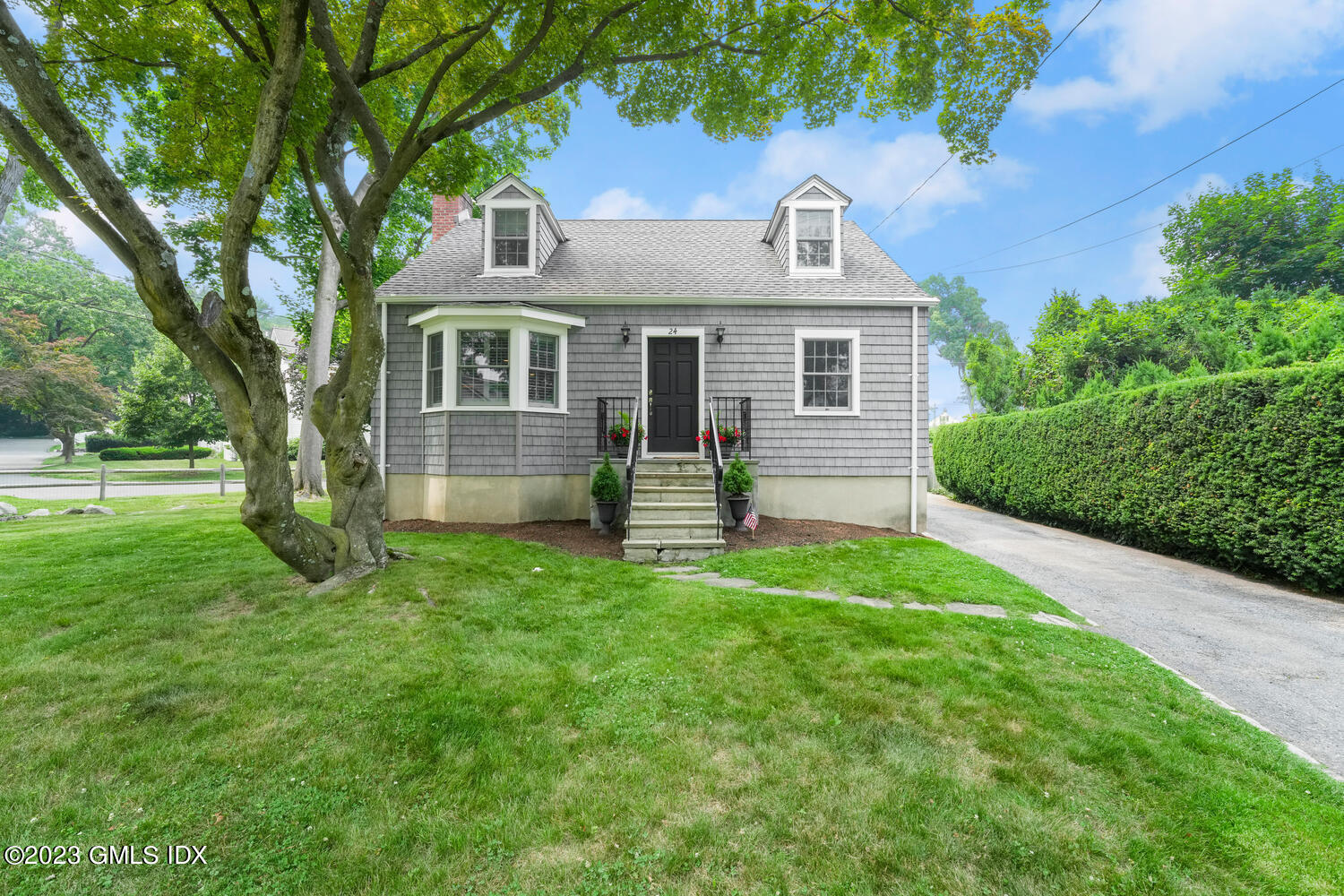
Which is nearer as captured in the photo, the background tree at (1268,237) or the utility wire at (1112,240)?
the background tree at (1268,237)

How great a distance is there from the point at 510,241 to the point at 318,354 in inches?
241

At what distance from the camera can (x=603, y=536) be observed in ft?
26.0

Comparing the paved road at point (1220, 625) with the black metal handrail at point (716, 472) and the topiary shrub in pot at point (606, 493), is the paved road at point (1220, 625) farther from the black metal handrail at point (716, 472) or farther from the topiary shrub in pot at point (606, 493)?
the topiary shrub in pot at point (606, 493)

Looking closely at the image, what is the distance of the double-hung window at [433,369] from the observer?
8773 mm

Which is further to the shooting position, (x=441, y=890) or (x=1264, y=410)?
(x=1264, y=410)

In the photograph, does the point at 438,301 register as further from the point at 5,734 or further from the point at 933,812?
the point at 933,812

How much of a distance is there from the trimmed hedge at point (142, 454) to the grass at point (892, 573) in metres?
32.7

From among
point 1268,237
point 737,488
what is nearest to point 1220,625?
point 737,488

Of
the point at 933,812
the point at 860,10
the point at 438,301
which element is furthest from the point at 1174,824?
the point at 438,301

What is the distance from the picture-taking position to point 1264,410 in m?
6.05

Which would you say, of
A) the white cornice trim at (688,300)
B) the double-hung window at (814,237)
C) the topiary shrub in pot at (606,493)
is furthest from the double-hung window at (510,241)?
the double-hung window at (814,237)

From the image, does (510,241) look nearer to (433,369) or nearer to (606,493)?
(433,369)

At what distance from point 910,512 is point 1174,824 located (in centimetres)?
725

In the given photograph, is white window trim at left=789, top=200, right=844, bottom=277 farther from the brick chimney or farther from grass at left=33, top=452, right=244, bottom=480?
grass at left=33, top=452, right=244, bottom=480
